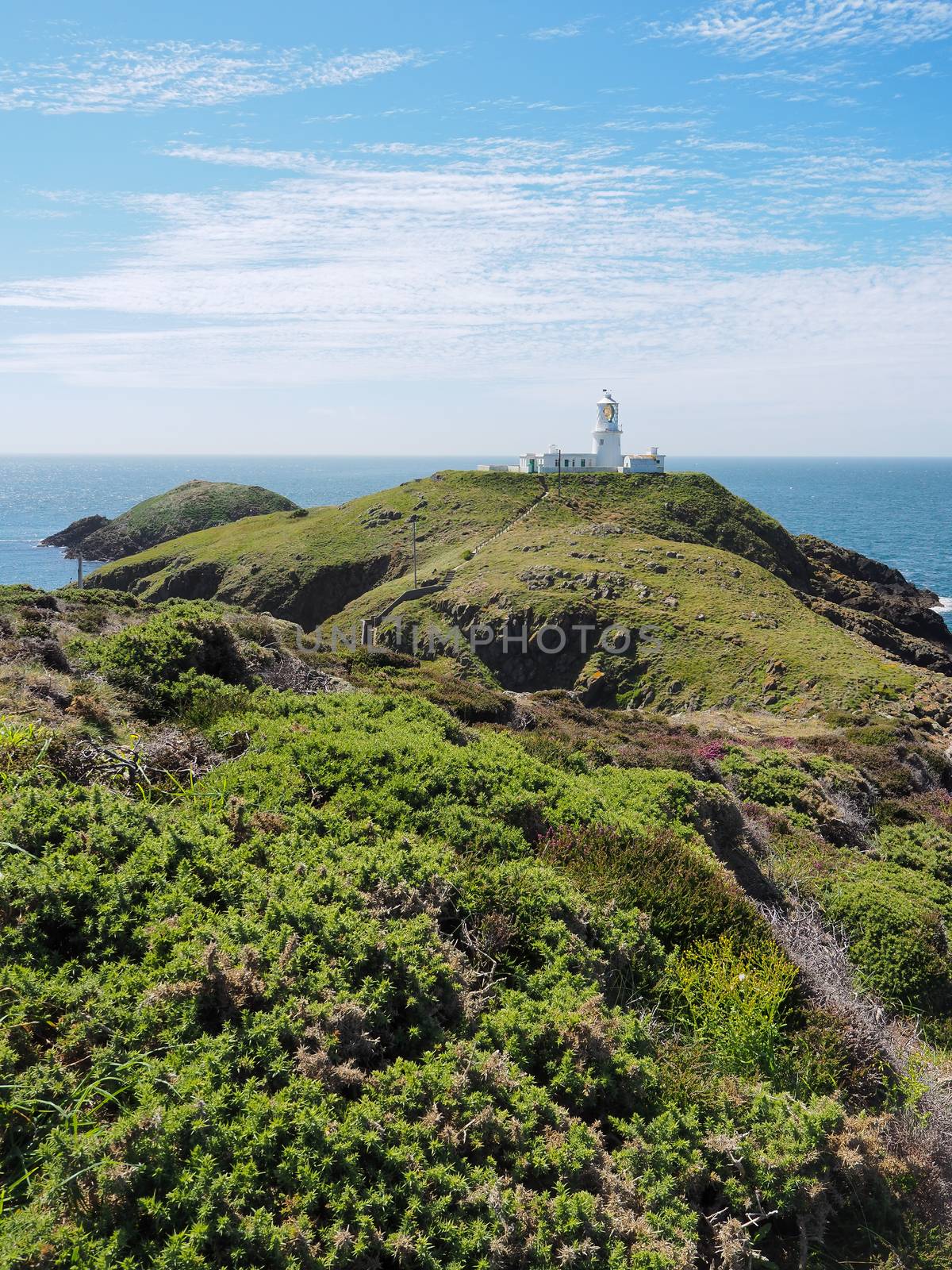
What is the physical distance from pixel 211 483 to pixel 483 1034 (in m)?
168

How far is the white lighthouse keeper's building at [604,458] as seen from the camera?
94.3 metres

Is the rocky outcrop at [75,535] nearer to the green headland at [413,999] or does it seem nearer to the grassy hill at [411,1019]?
the green headland at [413,999]

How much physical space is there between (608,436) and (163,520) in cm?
8314

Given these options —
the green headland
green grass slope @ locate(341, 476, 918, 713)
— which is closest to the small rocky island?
green grass slope @ locate(341, 476, 918, 713)

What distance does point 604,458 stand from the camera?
95438 mm

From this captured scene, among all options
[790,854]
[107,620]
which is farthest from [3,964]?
[107,620]

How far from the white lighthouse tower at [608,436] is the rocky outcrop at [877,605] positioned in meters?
24.5

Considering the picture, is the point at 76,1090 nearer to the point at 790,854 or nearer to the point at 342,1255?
the point at 342,1255

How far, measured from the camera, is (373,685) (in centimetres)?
1622

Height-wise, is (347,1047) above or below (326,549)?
below

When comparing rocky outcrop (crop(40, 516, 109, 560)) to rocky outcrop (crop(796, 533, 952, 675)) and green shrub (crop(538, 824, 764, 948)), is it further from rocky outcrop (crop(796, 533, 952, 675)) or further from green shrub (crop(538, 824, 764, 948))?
green shrub (crop(538, 824, 764, 948))

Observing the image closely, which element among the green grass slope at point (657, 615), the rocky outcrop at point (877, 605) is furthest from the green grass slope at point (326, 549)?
the rocky outcrop at point (877, 605)

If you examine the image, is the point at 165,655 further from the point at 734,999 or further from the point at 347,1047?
the point at 734,999

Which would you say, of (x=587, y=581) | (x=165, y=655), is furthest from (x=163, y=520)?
(x=165, y=655)
